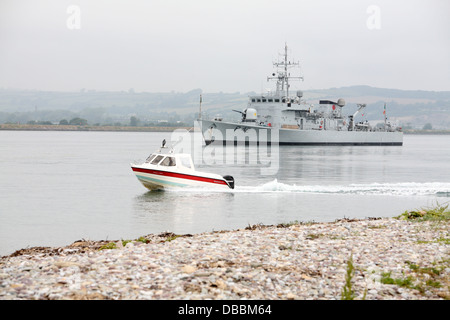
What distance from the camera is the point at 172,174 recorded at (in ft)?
94.6

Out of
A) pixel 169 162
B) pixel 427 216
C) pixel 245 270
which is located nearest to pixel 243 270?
pixel 245 270

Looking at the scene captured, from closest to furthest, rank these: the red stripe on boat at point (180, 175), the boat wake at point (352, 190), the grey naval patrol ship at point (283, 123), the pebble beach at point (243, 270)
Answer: the pebble beach at point (243, 270)
the red stripe on boat at point (180, 175)
the boat wake at point (352, 190)
the grey naval patrol ship at point (283, 123)

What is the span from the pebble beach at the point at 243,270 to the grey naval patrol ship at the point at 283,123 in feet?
275

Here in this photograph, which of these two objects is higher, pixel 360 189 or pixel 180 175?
pixel 180 175

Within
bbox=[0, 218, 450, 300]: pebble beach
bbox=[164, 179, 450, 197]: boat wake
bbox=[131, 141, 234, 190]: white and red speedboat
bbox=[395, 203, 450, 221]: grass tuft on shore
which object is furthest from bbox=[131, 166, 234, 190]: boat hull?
bbox=[0, 218, 450, 300]: pebble beach

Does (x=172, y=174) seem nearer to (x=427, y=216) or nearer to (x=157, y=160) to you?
(x=157, y=160)

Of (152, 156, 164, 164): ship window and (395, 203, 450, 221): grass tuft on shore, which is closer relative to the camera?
(395, 203, 450, 221): grass tuft on shore

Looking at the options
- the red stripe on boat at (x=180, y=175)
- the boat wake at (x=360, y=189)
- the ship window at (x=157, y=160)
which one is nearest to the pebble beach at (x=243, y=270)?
the red stripe on boat at (x=180, y=175)

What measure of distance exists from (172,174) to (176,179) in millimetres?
347

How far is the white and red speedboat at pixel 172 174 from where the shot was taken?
94.9 feet

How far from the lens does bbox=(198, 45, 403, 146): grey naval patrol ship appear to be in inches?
3883

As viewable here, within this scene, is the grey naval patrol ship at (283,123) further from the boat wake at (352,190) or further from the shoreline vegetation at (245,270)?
the shoreline vegetation at (245,270)

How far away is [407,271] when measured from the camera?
31.2 ft

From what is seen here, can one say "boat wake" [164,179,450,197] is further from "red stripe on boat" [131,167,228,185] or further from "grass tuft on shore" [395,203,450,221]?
"grass tuft on shore" [395,203,450,221]
